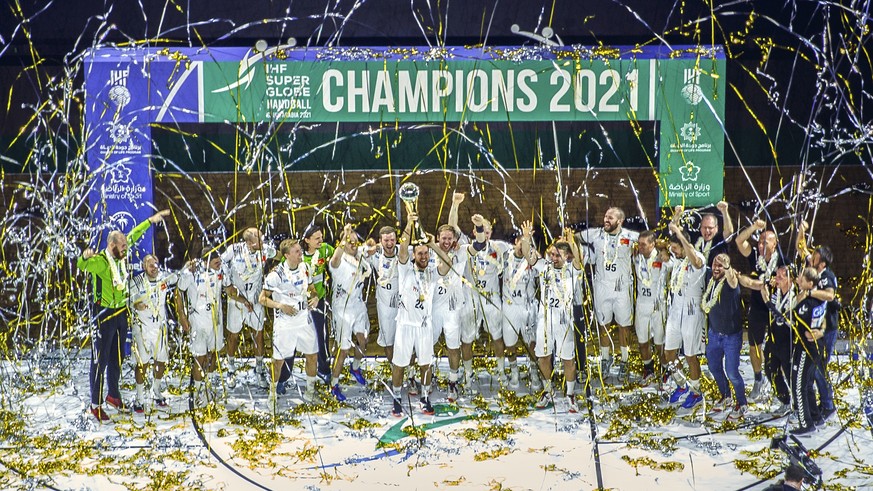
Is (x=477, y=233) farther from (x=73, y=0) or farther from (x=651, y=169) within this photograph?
(x=73, y=0)

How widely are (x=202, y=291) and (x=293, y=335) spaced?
872 mm

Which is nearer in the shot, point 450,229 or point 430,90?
point 450,229

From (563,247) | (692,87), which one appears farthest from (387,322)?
(692,87)

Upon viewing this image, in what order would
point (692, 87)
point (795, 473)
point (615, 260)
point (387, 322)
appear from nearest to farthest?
1. point (795, 473)
2. point (387, 322)
3. point (615, 260)
4. point (692, 87)

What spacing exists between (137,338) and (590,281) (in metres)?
4.10

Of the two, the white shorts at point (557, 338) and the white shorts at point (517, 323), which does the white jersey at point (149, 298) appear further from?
the white shorts at point (557, 338)

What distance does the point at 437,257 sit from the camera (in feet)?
Result: 24.8

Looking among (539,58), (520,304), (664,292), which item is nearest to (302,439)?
(520,304)

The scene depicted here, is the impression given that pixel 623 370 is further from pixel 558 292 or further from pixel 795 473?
pixel 795 473

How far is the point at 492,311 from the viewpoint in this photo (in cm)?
792

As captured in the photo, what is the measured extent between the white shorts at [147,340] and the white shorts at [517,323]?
2780 mm

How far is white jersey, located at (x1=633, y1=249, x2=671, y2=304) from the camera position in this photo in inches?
310

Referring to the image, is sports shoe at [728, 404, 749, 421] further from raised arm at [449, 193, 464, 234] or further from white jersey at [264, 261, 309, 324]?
white jersey at [264, 261, 309, 324]

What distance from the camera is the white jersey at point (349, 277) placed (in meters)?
7.79
